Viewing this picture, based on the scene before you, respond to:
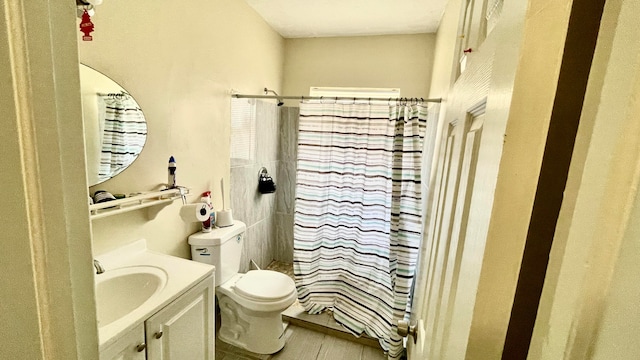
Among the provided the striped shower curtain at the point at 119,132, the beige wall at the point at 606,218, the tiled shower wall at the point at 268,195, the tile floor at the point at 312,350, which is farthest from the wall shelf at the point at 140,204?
the beige wall at the point at 606,218

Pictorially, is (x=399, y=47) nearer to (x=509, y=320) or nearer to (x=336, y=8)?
(x=336, y=8)

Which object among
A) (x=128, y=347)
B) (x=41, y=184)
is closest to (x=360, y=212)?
(x=128, y=347)

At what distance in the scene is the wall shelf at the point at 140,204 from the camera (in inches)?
48.0

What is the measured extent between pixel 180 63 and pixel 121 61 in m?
0.37

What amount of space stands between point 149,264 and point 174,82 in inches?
41.2

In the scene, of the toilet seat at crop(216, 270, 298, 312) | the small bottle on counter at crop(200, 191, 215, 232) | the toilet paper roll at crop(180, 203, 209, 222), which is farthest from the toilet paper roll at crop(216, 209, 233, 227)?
the toilet seat at crop(216, 270, 298, 312)

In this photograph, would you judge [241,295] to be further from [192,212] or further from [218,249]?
[192,212]

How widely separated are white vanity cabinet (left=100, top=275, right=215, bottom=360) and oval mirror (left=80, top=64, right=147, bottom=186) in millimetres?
697

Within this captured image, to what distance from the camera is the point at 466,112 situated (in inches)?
23.2

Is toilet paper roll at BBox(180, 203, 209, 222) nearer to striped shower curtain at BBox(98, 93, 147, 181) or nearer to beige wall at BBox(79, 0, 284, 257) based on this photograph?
beige wall at BBox(79, 0, 284, 257)

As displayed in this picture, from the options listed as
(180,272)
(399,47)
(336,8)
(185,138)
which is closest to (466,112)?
(180,272)

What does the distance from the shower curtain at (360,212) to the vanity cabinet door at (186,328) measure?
101 cm

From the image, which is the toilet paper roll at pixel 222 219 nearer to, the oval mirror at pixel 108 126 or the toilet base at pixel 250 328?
the toilet base at pixel 250 328

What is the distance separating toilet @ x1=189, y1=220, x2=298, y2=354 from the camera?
1828mm
